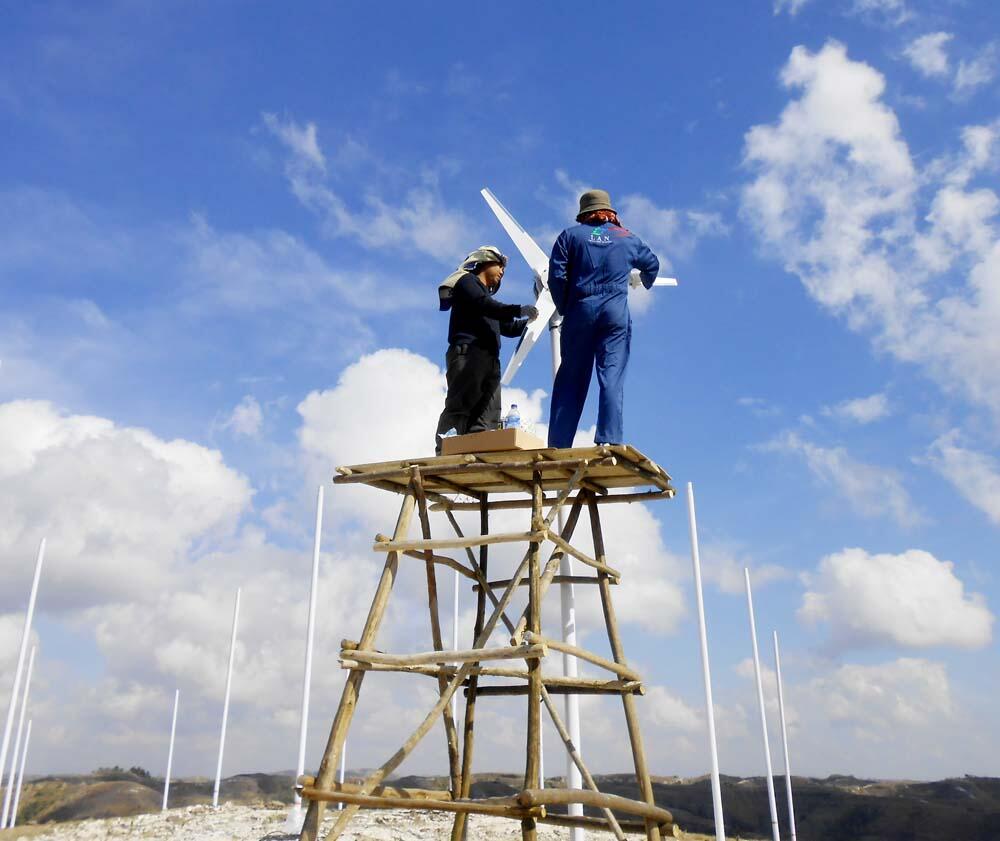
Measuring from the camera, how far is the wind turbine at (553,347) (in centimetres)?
980

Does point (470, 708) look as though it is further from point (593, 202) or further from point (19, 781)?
point (19, 781)

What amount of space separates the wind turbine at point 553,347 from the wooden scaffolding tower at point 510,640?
46cm

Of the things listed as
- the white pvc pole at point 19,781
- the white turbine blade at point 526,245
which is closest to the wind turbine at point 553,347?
the white turbine blade at point 526,245

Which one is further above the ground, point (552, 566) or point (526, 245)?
point (526, 245)

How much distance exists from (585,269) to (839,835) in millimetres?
47410

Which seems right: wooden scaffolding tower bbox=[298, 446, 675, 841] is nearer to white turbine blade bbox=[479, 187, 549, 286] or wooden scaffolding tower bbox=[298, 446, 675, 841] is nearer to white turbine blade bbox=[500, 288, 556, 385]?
white turbine blade bbox=[500, 288, 556, 385]

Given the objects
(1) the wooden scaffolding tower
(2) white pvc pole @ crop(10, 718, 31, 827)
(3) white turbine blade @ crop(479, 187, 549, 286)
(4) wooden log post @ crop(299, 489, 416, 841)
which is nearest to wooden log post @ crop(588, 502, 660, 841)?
(1) the wooden scaffolding tower

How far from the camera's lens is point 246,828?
18.8 metres

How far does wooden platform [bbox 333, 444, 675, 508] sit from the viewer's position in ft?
27.3

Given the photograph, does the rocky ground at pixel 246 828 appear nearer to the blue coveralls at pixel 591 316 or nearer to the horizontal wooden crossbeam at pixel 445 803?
the horizontal wooden crossbeam at pixel 445 803

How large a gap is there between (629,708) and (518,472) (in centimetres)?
253

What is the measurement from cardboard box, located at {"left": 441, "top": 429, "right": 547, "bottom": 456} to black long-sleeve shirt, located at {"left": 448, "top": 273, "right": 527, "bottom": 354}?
3.98 feet

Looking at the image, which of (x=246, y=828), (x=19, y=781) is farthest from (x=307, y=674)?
(x=19, y=781)

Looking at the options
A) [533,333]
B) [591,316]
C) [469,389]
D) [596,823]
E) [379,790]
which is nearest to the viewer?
[379,790]
